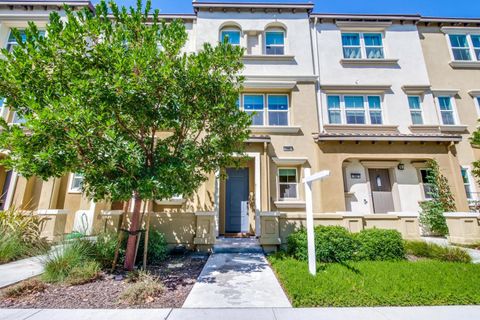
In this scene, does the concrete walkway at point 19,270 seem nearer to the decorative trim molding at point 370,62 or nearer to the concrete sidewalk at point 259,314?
the concrete sidewalk at point 259,314

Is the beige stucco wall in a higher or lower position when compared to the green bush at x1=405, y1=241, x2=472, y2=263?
higher

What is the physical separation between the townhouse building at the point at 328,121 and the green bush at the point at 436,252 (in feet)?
4.74

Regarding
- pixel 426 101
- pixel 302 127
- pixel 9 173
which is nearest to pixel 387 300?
pixel 302 127

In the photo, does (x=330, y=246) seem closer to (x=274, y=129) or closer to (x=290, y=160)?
(x=290, y=160)

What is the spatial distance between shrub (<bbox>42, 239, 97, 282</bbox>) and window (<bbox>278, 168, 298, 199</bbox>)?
25.8 feet

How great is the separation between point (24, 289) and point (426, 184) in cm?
1521

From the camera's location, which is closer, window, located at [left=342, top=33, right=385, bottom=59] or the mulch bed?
the mulch bed

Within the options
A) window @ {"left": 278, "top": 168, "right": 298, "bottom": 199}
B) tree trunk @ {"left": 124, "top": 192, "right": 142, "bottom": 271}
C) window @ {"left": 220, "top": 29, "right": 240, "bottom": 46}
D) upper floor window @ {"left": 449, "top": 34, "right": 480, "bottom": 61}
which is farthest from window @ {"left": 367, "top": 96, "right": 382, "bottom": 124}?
tree trunk @ {"left": 124, "top": 192, "right": 142, "bottom": 271}

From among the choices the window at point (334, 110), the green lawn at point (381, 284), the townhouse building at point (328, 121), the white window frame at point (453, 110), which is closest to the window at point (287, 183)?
the townhouse building at point (328, 121)

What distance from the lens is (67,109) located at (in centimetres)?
476

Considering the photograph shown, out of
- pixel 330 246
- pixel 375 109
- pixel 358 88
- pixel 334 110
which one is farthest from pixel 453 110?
pixel 330 246

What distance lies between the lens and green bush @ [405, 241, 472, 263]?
6857mm

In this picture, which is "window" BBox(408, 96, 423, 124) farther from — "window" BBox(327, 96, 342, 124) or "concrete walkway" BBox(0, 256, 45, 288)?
"concrete walkway" BBox(0, 256, 45, 288)

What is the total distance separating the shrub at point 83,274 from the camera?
5.26m
